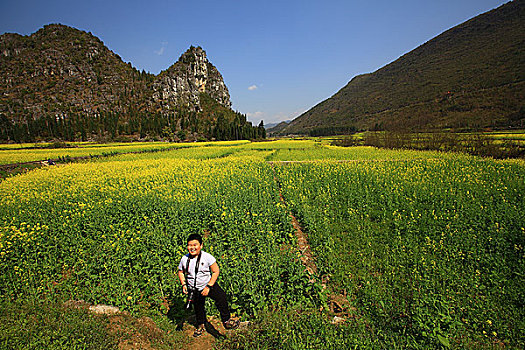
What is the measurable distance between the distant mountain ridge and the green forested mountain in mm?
63937

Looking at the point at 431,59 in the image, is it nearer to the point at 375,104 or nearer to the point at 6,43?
the point at 375,104

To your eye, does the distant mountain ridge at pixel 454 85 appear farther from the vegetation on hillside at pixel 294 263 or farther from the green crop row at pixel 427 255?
the vegetation on hillside at pixel 294 263

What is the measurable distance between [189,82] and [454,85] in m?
155

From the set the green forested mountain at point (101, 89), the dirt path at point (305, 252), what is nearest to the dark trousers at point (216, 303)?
the dirt path at point (305, 252)

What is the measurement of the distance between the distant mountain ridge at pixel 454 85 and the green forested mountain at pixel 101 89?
2517 inches

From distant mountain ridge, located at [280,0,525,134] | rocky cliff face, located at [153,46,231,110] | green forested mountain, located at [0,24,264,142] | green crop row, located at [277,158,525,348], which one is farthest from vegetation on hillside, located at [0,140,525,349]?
rocky cliff face, located at [153,46,231,110]

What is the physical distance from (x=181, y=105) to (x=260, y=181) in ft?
522

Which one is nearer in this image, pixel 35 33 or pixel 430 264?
pixel 430 264

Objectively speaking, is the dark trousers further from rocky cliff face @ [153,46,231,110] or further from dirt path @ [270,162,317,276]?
rocky cliff face @ [153,46,231,110]

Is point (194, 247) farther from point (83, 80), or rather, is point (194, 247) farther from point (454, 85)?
point (83, 80)

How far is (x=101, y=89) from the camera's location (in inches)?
6230

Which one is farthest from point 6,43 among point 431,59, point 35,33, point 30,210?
point 431,59

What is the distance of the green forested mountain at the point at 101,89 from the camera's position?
381 ft

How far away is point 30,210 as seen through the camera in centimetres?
763
